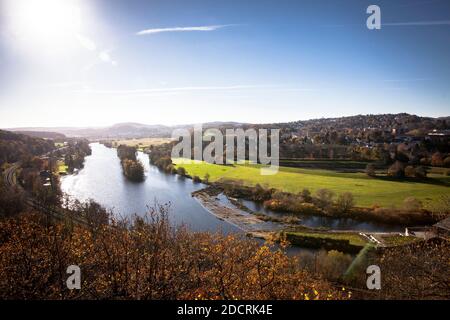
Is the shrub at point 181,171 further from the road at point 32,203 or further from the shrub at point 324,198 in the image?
the shrub at point 324,198

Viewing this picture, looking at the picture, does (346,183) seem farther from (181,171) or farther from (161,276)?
(161,276)

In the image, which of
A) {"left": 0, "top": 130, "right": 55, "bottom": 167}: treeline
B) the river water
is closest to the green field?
the river water

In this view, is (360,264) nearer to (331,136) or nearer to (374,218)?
(374,218)

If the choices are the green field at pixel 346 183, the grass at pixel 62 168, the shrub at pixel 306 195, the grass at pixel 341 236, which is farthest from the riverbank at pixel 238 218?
the grass at pixel 62 168

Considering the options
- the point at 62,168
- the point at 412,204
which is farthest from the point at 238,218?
the point at 62,168

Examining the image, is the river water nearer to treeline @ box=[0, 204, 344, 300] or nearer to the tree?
treeline @ box=[0, 204, 344, 300]
